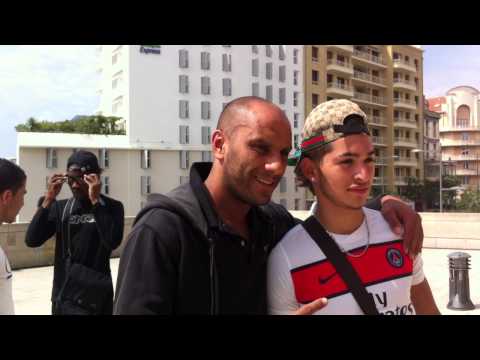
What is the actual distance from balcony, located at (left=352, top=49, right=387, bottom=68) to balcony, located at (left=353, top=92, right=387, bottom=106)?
12.5 feet

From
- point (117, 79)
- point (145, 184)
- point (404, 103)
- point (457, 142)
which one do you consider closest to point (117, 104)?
point (117, 79)

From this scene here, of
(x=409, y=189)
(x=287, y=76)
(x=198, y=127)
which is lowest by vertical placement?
(x=409, y=189)

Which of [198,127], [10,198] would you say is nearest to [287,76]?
[198,127]

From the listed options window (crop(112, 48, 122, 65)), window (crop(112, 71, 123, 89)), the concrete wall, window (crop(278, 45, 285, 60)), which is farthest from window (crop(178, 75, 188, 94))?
the concrete wall

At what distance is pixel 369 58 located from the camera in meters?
55.2

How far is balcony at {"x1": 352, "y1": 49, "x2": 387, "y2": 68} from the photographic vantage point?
5366cm

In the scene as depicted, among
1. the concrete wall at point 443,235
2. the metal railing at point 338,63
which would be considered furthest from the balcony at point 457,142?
the concrete wall at point 443,235

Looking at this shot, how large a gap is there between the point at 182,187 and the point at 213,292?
41 cm

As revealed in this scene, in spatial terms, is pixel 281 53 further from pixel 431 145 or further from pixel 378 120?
pixel 431 145

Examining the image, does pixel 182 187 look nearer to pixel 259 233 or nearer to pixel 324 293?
pixel 259 233

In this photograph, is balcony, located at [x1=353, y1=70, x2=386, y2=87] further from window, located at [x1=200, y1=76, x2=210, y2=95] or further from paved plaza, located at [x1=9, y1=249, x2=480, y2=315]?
paved plaza, located at [x1=9, y1=249, x2=480, y2=315]
